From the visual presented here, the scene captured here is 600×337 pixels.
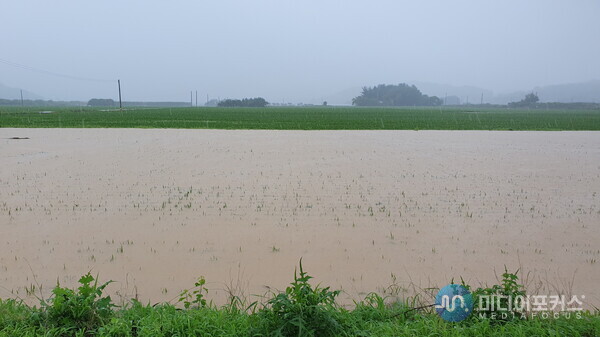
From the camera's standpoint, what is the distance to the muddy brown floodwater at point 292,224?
11.0ft

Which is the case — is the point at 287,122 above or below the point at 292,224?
above

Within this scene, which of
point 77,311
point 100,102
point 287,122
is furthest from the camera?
point 100,102

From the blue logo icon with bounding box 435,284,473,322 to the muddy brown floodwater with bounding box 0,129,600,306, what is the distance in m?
0.52

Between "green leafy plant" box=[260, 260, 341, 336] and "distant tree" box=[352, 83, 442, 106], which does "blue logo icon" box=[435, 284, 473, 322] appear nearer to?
"green leafy plant" box=[260, 260, 341, 336]

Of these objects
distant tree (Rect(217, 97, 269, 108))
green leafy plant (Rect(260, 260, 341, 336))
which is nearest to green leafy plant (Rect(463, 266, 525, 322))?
green leafy plant (Rect(260, 260, 341, 336))

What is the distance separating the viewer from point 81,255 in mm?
3711

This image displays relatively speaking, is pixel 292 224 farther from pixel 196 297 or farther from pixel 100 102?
pixel 100 102

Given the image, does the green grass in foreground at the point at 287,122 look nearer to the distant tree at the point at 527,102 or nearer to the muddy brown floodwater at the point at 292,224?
the muddy brown floodwater at the point at 292,224

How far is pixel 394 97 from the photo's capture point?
106 metres

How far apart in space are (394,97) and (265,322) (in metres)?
108

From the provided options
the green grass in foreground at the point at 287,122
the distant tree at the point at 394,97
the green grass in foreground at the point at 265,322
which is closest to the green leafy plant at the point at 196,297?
the green grass in foreground at the point at 265,322

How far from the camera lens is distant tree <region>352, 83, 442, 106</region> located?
10581 cm

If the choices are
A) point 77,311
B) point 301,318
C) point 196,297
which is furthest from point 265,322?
point 77,311

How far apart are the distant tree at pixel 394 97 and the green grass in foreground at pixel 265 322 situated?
106 metres
